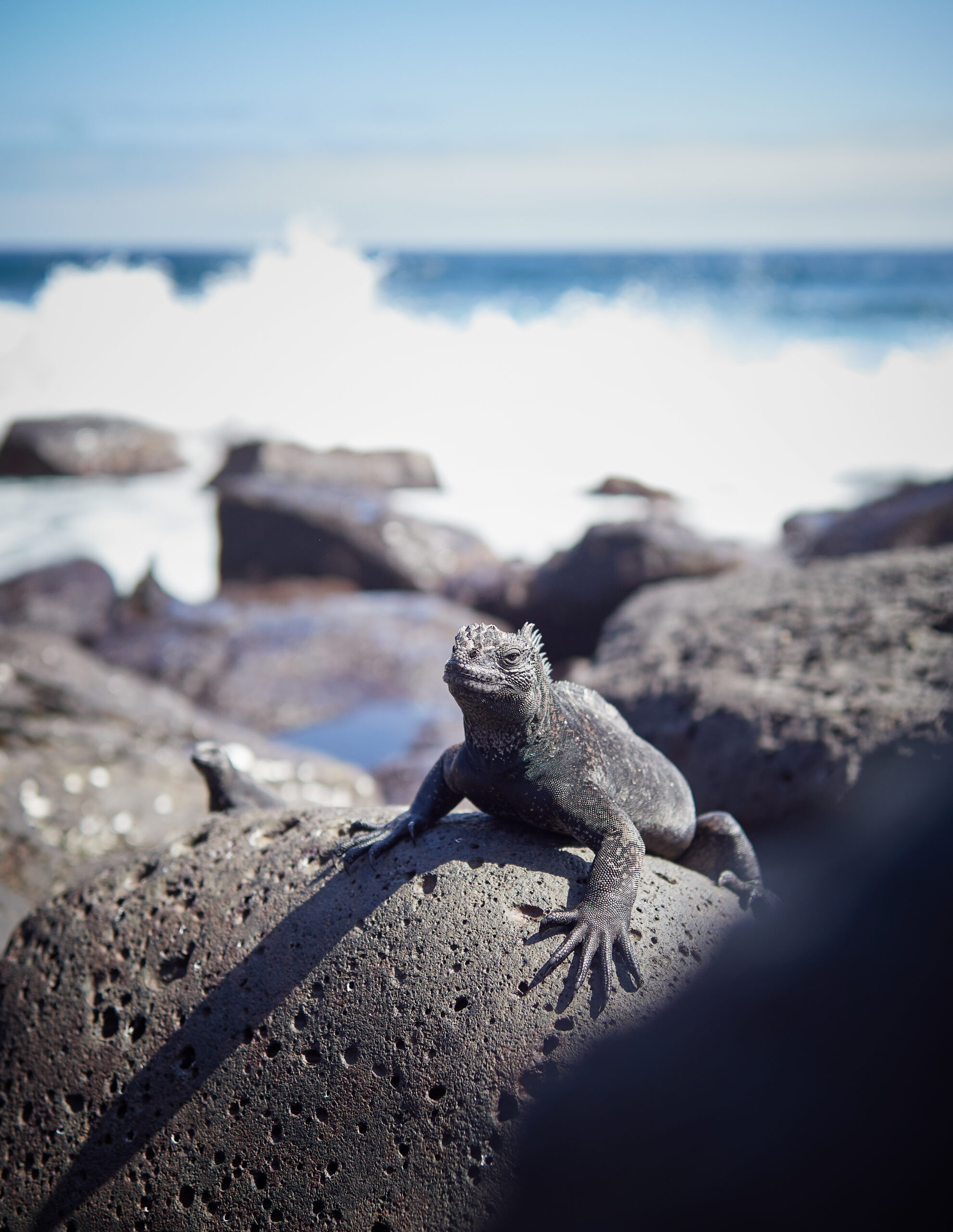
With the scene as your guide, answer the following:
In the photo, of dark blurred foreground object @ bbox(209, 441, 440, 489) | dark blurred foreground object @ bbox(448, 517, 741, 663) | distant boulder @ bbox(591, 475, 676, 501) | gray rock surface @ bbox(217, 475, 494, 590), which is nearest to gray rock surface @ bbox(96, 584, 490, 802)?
dark blurred foreground object @ bbox(448, 517, 741, 663)

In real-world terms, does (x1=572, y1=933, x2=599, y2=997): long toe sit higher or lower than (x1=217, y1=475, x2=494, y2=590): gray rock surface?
higher

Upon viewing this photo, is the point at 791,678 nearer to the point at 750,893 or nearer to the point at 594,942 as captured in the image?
the point at 750,893

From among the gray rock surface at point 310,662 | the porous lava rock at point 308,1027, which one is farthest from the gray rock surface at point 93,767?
the porous lava rock at point 308,1027

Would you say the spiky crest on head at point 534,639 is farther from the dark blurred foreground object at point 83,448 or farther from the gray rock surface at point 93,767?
the dark blurred foreground object at point 83,448

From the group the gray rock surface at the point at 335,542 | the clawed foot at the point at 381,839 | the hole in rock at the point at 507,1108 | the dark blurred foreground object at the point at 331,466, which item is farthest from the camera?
the dark blurred foreground object at the point at 331,466

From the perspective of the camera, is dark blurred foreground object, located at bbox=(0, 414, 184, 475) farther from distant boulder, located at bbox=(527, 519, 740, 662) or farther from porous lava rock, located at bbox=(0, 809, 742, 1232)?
porous lava rock, located at bbox=(0, 809, 742, 1232)

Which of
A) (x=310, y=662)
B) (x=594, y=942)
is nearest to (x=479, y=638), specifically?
(x=594, y=942)

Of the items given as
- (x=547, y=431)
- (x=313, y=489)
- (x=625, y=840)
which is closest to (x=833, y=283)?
(x=547, y=431)
